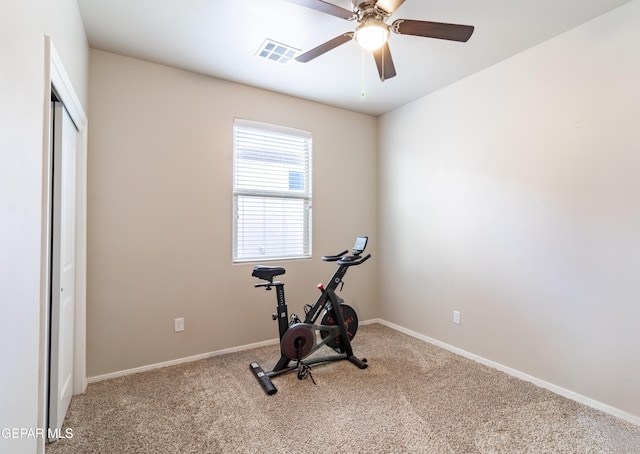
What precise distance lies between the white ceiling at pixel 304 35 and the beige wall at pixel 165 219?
0.25 m

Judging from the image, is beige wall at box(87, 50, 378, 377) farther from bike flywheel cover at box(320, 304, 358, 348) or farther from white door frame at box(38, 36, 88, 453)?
bike flywheel cover at box(320, 304, 358, 348)

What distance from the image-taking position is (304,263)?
3.54 metres

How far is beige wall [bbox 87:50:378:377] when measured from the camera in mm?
2535

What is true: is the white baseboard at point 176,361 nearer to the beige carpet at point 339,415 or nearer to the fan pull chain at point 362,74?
the beige carpet at point 339,415

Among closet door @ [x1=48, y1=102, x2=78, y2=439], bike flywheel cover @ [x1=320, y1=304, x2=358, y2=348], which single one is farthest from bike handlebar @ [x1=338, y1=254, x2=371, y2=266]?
closet door @ [x1=48, y1=102, x2=78, y2=439]

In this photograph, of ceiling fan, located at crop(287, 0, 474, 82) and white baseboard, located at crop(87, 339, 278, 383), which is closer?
ceiling fan, located at crop(287, 0, 474, 82)

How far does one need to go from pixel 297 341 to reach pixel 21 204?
1976mm

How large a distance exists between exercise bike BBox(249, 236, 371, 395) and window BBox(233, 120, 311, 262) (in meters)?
0.67

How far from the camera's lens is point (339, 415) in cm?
206

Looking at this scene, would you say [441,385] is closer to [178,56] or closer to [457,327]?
[457,327]

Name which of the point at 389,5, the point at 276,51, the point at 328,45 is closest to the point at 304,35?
the point at 276,51

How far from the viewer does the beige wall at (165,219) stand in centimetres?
254

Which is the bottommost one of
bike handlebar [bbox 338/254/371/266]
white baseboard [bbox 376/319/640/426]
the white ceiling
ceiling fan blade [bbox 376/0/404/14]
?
white baseboard [bbox 376/319/640/426]

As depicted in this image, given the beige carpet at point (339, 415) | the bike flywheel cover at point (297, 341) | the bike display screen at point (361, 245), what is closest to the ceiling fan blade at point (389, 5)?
the bike display screen at point (361, 245)
